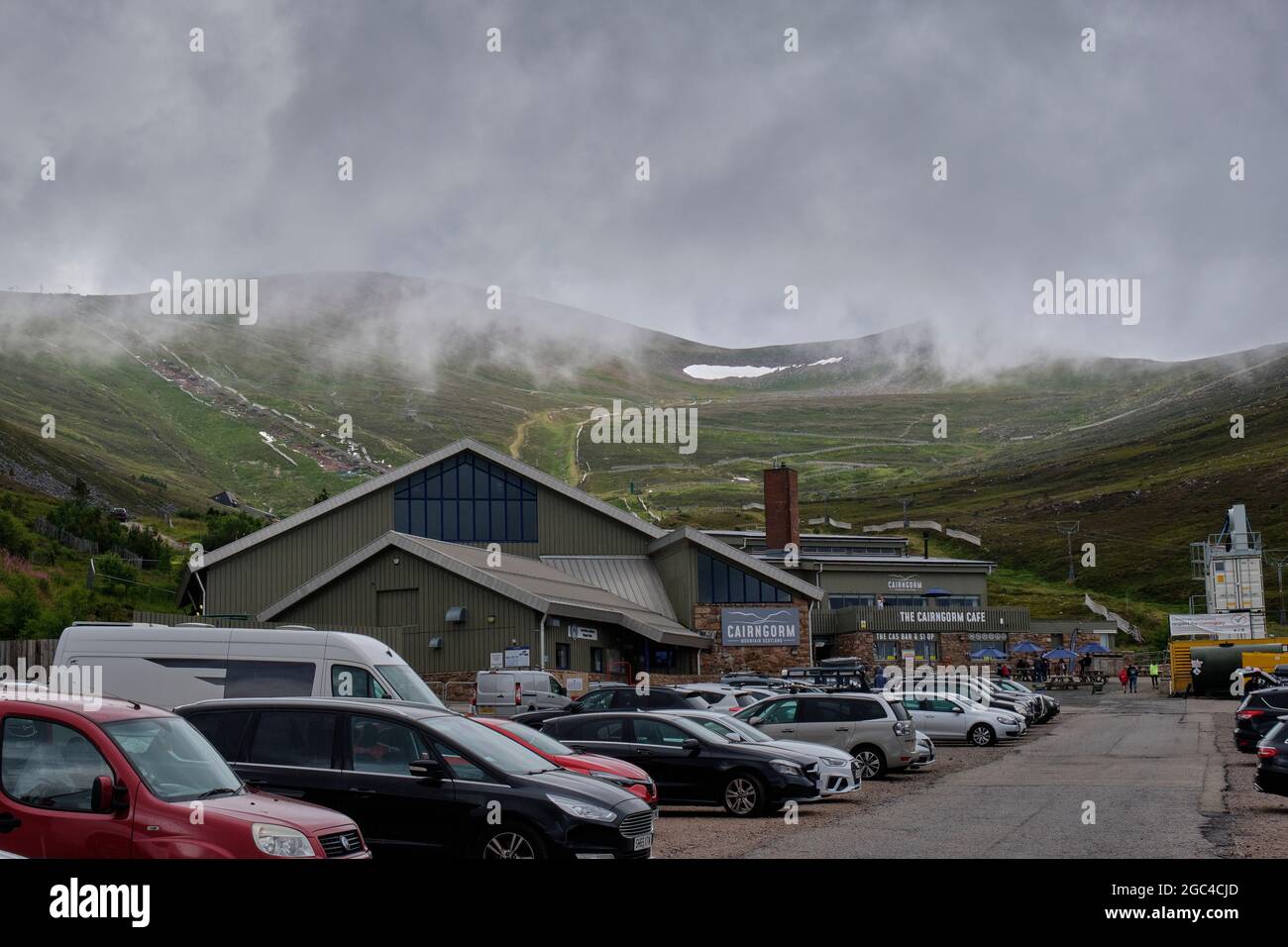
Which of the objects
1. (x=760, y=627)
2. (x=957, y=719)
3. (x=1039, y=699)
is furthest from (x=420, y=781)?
(x=760, y=627)

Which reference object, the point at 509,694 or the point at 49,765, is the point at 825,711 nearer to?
the point at 509,694

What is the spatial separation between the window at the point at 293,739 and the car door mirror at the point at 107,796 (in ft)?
11.7

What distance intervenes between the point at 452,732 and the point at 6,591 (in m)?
38.4

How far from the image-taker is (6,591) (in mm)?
46188

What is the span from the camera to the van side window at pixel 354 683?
20.2m

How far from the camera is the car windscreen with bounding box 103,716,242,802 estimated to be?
9.69m

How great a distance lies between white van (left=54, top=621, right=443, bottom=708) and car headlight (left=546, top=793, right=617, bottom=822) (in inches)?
325

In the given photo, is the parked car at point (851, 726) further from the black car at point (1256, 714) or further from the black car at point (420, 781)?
the black car at point (420, 781)

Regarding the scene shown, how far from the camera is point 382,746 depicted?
12.8 meters

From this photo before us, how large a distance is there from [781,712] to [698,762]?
254 inches

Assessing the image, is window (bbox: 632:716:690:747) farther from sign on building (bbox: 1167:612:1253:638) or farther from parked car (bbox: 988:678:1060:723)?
sign on building (bbox: 1167:612:1253:638)
